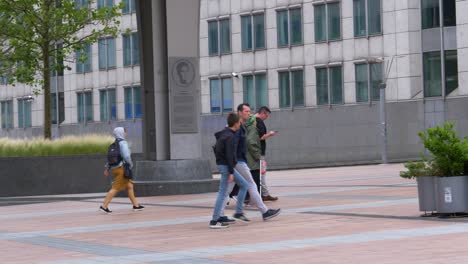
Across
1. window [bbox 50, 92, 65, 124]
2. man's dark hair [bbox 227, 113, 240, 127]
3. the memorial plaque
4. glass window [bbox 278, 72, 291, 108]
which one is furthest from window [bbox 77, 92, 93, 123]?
man's dark hair [bbox 227, 113, 240, 127]

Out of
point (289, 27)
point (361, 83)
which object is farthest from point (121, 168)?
point (289, 27)

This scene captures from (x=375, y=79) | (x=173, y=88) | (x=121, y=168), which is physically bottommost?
(x=121, y=168)

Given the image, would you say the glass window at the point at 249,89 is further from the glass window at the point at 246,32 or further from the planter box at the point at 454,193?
the planter box at the point at 454,193

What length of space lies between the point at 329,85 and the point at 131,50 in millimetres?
16428

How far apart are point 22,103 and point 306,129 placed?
29.7 m

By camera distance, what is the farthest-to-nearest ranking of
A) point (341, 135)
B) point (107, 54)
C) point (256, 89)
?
point (107, 54) → point (256, 89) → point (341, 135)

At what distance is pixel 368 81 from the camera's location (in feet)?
184

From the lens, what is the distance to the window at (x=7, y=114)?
277 ft

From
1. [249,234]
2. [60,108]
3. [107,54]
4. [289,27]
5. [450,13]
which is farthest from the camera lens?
[60,108]

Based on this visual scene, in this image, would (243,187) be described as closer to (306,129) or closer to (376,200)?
(376,200)

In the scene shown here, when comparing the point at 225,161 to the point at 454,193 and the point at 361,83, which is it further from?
the point at 361,83

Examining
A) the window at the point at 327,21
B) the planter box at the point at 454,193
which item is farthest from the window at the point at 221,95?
the planter box at the point at 454,193

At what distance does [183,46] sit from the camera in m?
28.0

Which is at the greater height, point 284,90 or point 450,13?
point 450,13
